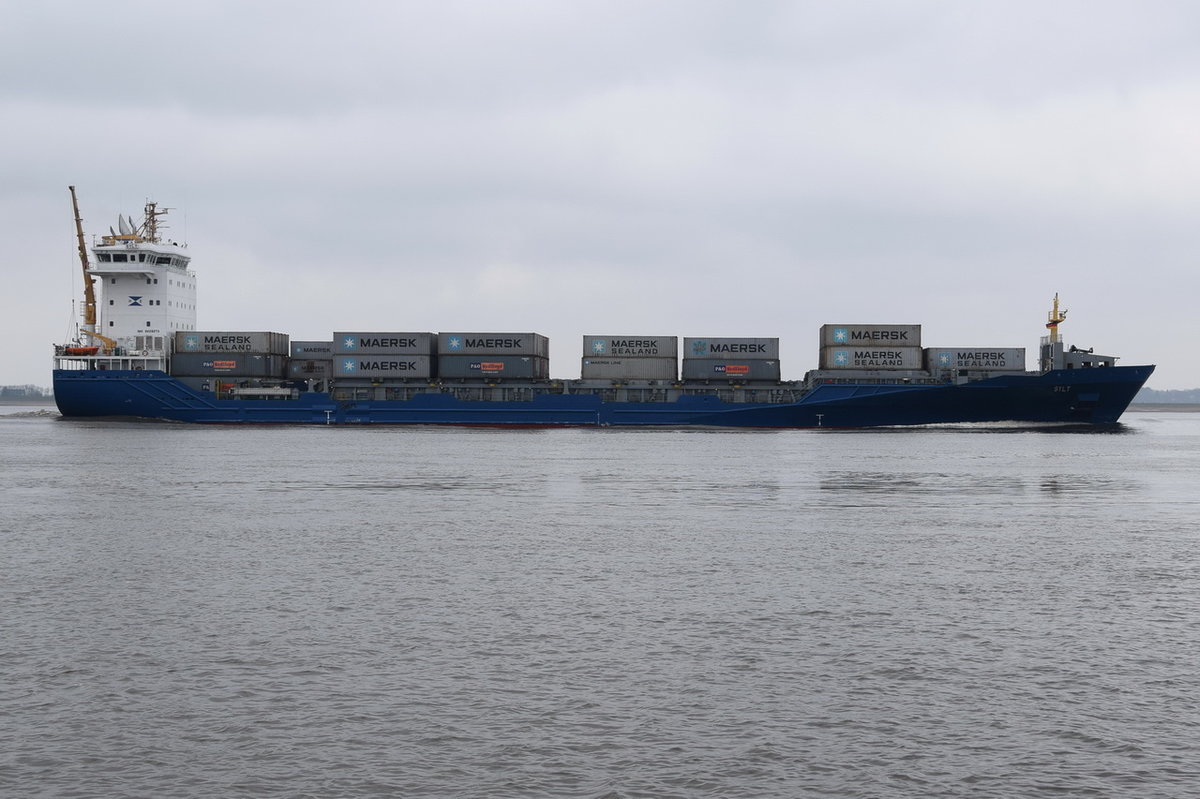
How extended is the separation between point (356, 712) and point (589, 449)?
5124 centimetres

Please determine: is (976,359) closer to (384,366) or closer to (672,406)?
(672,406)

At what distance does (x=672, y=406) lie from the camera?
3250 inches

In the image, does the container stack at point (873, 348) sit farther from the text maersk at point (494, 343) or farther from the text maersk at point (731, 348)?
the text maersk at point (494, 343)

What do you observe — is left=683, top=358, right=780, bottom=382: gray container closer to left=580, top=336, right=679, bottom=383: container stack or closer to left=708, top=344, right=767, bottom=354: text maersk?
left=708, top=344, right=767, bottom=354: text maersk

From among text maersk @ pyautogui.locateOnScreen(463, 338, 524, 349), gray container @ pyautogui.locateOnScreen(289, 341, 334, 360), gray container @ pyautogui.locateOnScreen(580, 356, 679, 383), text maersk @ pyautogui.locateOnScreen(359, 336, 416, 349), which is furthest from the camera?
gray container @ pyautogui.locateOnScreen(289, 341, 334, 360)

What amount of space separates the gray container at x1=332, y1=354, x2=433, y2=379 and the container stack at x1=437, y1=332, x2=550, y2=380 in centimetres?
142

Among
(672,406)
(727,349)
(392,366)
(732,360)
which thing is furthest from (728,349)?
(392,366)

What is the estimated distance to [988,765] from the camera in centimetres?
940

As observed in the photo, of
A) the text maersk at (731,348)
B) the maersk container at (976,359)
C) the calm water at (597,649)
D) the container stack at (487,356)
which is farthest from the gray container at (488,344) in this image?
the calm water at (597,649)

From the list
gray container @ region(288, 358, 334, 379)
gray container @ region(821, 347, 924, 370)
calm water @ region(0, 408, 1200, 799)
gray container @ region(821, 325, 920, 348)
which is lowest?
calm water @ region(0, 408, 1200, 799)

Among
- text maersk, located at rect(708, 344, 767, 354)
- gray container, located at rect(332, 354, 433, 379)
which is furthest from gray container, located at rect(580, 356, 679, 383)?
gray container, located at rect(332, 354, 433, 379)

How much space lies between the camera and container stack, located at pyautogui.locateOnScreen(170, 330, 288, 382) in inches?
3401

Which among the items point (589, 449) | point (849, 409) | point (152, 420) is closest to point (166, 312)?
point (152, 420)

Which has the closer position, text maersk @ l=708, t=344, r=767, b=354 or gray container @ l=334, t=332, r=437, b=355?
text maersk @ l=708, t=344, r=767, b=354
